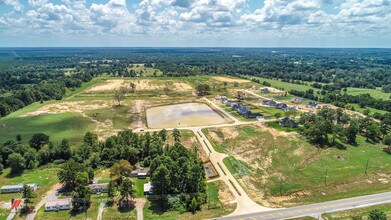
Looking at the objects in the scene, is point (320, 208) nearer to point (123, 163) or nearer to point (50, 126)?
point (123, 163)

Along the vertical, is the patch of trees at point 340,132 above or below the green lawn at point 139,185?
above

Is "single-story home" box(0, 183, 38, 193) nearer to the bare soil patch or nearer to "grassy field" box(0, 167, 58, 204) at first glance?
"grassy field" box(0, 167, 58, 204)

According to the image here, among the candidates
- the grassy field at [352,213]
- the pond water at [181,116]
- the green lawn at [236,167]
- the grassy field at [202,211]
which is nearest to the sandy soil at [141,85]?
the pond water at [181,116]

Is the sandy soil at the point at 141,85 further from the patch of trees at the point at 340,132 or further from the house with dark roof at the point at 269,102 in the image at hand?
the patch of trees at the point at 340,132

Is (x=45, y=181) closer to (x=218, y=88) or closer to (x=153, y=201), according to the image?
(x=153, y=201)

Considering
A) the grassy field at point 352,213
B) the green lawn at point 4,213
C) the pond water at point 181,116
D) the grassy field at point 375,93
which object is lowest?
the grassy field at point 375,93

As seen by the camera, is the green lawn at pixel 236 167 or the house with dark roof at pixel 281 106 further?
the house with dark roof at pixel 281 106

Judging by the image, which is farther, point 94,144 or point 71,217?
point 94,144

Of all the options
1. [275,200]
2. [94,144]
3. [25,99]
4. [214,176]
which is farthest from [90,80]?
[275,200]
